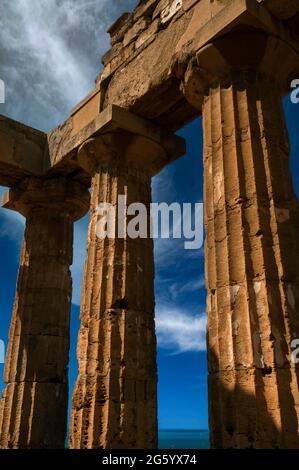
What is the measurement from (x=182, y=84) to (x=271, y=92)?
178cm

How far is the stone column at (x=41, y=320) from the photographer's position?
11.6 meters

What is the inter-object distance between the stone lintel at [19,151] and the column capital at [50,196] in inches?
12.8

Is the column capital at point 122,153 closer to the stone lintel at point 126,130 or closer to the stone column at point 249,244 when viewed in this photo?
the stone lintel at point 126,130

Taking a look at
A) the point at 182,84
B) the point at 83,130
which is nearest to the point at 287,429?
the point at 182,84

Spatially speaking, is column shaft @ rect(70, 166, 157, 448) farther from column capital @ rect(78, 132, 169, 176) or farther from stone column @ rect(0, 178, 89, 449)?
stone column @ rect(0, 178, 89, 449)

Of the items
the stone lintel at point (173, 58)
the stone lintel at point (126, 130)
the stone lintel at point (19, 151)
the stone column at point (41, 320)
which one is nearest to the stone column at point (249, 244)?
the stone lintel at point (173, 58)

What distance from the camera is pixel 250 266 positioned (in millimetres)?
6379

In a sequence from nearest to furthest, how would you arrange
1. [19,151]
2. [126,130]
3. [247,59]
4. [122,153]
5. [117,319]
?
[247,59]
[117,319]
[126,130]
[122,153]
[19,151]

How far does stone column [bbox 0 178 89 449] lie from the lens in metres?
11.6

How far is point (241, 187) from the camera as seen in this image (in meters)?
6.89

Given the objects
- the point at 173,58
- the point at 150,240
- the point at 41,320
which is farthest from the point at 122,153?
the point at 41,320

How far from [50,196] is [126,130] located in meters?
4.11

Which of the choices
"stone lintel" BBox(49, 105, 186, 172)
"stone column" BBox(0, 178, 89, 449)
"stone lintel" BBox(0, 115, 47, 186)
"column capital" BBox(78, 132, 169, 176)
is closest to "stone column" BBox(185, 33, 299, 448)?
"stone lintel" BBox(49, 105, 186, 172)

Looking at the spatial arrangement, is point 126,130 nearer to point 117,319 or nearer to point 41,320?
point 117,319
